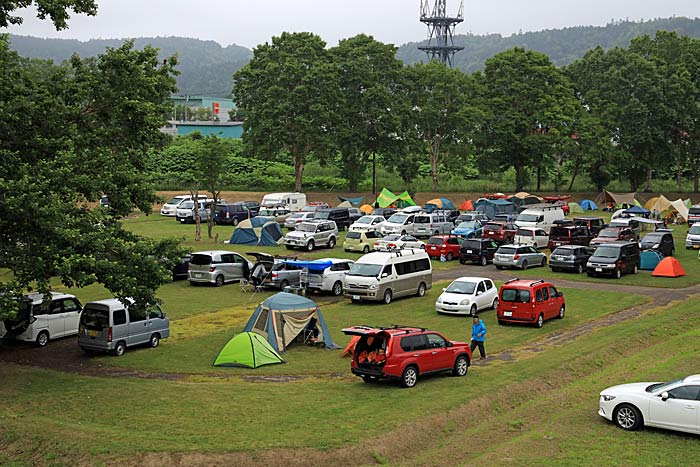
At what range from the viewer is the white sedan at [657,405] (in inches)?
624

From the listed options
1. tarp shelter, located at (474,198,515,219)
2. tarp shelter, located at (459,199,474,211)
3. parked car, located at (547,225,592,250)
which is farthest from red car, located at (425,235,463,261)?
tarp shelter, located at (459,199,474,211)

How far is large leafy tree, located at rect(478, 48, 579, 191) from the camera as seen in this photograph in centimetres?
7912

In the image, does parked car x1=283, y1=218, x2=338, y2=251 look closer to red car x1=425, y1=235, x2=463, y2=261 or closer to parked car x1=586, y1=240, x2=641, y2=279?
red car x1=425, y1=235, x2=463, y2=261

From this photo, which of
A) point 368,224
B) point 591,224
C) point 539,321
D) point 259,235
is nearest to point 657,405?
point 539,321

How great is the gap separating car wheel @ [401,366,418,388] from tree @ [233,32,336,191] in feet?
176

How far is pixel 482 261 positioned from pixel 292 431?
98.3 feet

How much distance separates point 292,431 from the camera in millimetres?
16797

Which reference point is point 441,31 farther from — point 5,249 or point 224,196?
point 5,249

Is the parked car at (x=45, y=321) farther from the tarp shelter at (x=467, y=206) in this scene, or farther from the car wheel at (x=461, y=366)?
the tarp shelter at (x=467, y=206)

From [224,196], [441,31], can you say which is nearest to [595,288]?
[224,196]

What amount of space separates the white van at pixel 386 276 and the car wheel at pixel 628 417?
1743cm

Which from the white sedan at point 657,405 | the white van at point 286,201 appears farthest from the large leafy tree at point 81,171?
the white van at point 286,201

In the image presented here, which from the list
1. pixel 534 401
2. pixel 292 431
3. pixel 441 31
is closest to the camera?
pixel 292 431

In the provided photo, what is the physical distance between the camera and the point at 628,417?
16.6 metres
